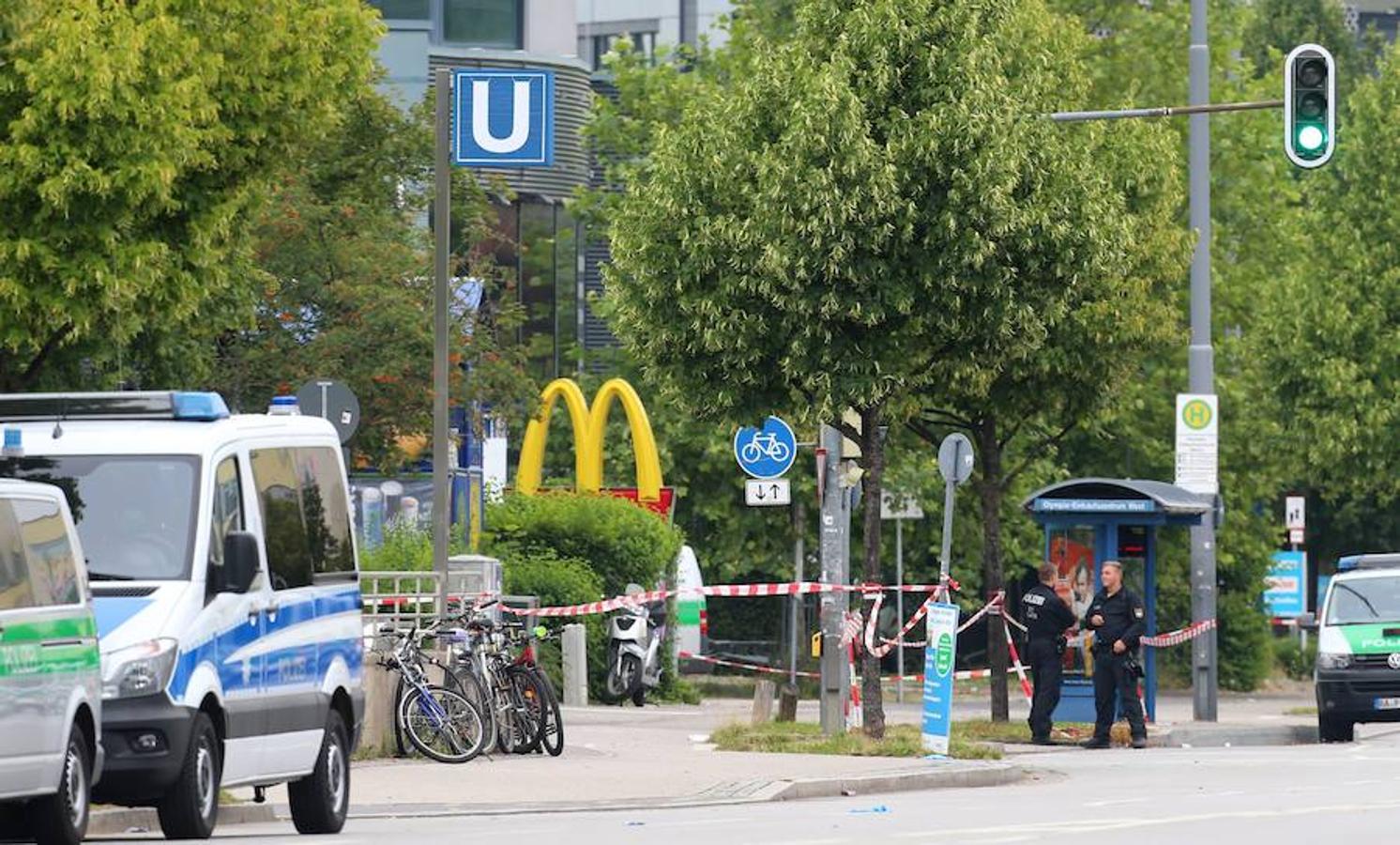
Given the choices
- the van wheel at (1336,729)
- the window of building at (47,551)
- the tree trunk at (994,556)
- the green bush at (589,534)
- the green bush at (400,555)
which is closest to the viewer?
the window of building at (47,551)

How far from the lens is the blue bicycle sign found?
32.0 metres

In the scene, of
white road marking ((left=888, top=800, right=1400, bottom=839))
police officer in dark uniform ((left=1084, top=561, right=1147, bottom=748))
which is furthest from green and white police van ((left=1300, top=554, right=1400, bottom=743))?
white road marking ((left=888, top=800, right=1400, bottom=839))

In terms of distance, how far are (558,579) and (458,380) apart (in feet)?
15.9

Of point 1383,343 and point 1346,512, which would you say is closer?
point 1383,343

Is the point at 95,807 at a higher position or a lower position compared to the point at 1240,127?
lower

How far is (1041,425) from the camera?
40812mm

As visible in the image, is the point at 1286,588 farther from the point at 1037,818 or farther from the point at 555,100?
the point at 1037,818

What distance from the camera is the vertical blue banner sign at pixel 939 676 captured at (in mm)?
25453

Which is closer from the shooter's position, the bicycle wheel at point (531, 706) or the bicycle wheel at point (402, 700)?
the bicycle wheel at point (402, 700)

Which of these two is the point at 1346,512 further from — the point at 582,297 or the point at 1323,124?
the point at 1323,124

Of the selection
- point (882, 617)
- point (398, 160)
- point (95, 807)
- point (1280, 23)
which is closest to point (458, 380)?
point (398, 160)

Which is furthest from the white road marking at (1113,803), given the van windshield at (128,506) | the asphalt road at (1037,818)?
the van windshield at (128,506)

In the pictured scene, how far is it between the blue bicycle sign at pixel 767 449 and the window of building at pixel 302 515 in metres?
13.3

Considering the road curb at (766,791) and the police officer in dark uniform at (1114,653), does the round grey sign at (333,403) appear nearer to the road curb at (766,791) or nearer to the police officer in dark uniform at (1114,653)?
the police officer in dark uniform at (1114,653)
